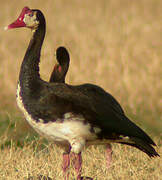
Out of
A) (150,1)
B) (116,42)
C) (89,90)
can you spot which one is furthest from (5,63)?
(89,90)

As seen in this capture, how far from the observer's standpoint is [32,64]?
5652mm

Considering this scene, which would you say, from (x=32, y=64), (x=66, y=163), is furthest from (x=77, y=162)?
(x=32, y=64)

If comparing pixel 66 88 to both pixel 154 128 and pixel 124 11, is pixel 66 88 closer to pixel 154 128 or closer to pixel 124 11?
pixel 154 128

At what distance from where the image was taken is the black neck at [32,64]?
5520mm

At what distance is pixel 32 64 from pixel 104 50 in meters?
7.98

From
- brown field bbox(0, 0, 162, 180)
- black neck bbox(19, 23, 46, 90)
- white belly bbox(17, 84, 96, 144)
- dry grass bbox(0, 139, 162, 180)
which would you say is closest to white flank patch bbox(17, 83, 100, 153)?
white belly bbox(17, 84, 96, 144)

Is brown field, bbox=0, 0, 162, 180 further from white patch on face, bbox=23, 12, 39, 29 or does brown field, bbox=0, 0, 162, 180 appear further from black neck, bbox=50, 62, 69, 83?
white patch on face, bbox=23, 12, 39, 29

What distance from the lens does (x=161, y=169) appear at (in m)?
5.94

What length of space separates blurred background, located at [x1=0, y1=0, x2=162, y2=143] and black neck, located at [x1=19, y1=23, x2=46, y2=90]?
443 centimetres

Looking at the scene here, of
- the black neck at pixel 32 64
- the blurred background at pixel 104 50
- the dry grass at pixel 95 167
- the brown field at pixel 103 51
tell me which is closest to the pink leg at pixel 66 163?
the dry grass at pixel 95 167

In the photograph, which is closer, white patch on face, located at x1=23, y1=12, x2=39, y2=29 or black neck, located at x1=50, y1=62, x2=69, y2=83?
white patch on face, located at x1=23, y1=12, x2=39, y2=29

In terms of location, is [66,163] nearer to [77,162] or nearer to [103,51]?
[77,162]

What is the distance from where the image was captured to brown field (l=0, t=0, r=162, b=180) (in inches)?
468

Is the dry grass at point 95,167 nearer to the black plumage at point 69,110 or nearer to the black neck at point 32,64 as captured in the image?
the black plumage at point 69,110
